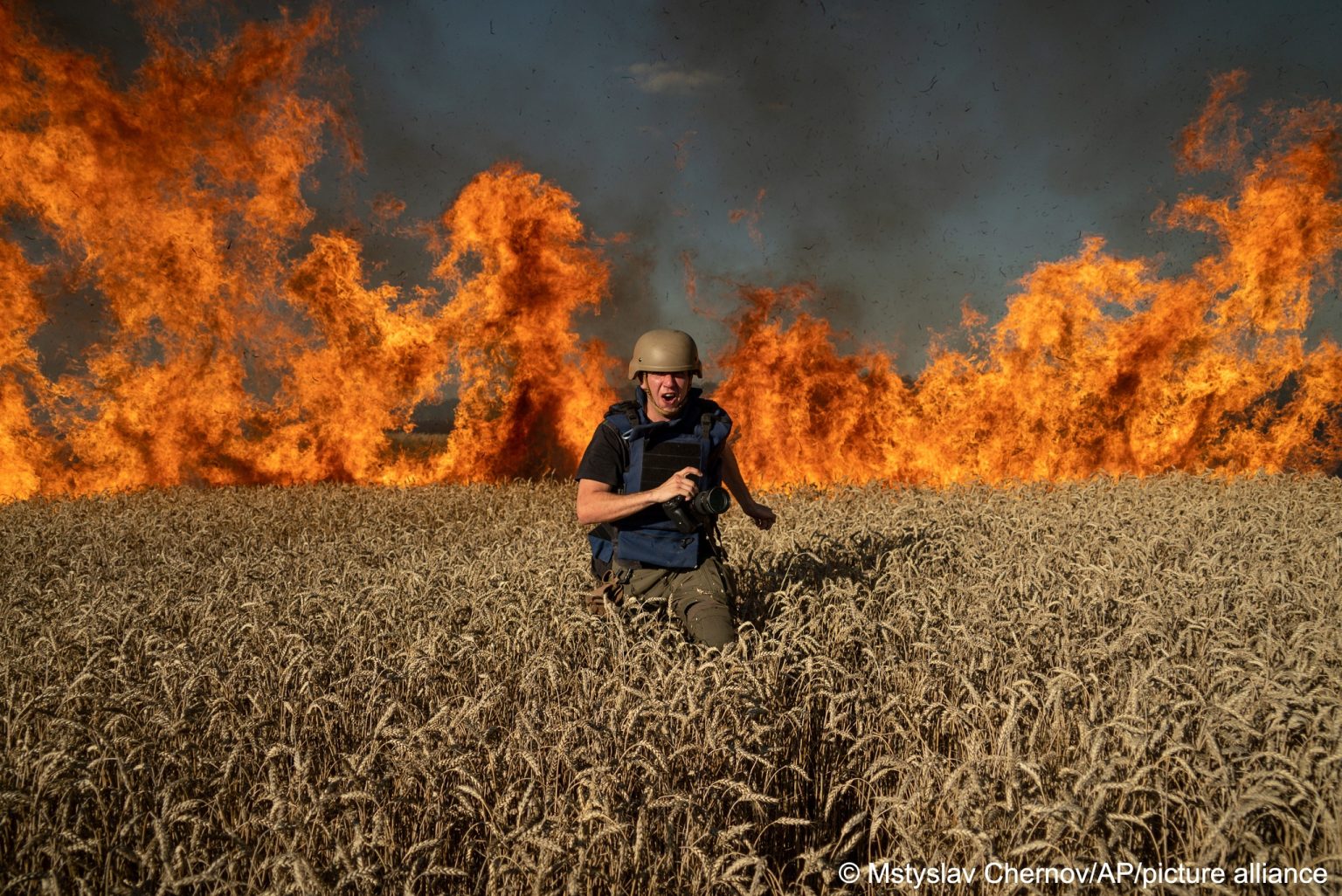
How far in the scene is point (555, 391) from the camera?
58.8 feet

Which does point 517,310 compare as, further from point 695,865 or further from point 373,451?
point 695,865

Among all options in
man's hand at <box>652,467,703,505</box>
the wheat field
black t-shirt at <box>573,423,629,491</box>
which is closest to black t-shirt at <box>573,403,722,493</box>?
black t-shirt at <box>573,423,629,491</box>

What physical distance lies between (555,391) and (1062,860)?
16.1 metres

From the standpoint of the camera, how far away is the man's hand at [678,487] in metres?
4.61

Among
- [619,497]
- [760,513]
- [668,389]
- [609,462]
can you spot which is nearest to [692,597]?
[619,497]

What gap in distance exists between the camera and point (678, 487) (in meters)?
4.62

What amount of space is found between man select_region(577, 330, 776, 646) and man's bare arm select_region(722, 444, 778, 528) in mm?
335

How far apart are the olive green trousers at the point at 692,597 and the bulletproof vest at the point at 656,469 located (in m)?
0.09

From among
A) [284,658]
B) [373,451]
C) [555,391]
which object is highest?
[555,391]

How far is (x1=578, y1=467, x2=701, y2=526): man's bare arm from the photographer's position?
464 cm

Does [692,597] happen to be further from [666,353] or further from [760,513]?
[666,353]

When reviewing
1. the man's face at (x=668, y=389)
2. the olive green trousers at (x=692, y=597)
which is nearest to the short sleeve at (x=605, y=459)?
the man's face at (x=668, y=389)

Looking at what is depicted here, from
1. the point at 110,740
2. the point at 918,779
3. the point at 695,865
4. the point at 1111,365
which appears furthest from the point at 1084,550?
the point at 1111,365

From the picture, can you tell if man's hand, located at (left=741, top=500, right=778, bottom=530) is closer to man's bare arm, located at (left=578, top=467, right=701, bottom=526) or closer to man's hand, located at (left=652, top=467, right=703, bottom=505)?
man's bare arm, located at (left=578, top=467, right=701, bottom=526)
